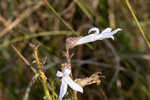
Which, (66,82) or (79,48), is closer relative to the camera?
(66,82)

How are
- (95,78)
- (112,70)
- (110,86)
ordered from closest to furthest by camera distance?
1. (95,78)
2. (110,86)
3. (112,70)

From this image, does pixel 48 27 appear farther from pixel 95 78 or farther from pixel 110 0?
pixel 95 78

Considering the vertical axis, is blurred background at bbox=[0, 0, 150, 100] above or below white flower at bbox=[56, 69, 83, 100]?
above

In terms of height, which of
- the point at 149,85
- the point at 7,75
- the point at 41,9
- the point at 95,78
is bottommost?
the point at 95,78

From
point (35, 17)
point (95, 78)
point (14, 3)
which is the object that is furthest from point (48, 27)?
point (95, 78)

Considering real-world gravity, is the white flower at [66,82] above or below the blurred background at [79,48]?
below

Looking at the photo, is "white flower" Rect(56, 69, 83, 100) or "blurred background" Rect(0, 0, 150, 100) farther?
"blurred background" Rect(0, 0, 150, 100)

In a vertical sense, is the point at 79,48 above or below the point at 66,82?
above

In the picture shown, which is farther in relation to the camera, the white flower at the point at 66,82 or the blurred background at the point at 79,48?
the blurred background at the point at 79,48
